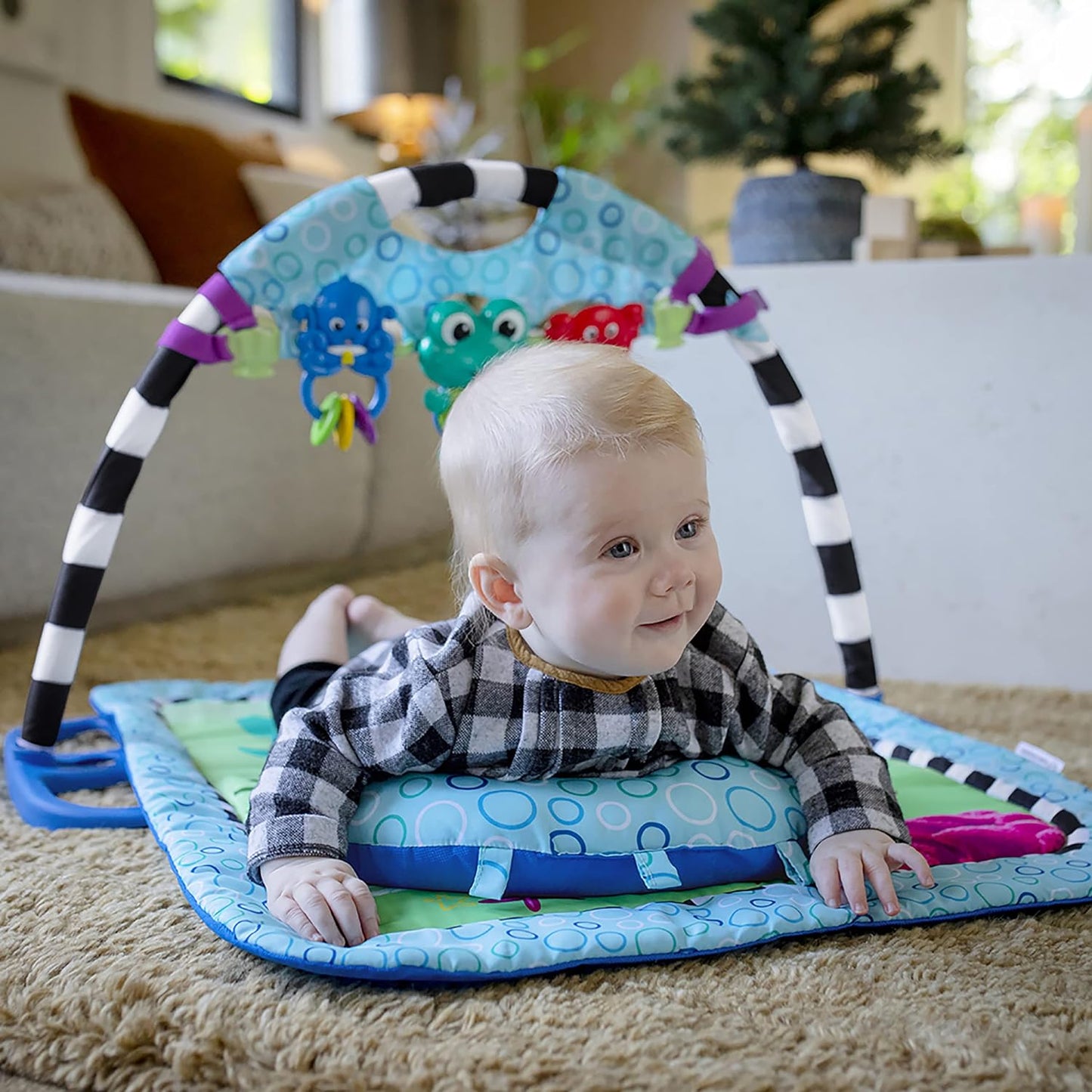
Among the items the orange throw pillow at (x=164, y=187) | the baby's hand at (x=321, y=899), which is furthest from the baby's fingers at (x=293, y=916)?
the orange throw pillow at (x=164, y=187)

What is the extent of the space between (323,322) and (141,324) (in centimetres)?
67

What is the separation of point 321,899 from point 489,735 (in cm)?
18

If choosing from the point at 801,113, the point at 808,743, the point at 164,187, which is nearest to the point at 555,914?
the point at 808,743

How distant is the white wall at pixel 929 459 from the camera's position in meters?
1.51

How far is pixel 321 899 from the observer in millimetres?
768

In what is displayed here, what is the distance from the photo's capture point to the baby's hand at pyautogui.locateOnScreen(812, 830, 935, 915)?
815 millimetres

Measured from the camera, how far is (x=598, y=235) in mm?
1188

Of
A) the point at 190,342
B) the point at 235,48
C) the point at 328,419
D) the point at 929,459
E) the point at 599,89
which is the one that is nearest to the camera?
the point at 190,342

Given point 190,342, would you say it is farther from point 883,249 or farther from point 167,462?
point 883,249

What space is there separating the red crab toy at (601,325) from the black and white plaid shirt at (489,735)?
42 centimetres

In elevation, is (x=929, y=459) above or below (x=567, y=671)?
above

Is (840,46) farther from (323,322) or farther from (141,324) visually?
(141,324)

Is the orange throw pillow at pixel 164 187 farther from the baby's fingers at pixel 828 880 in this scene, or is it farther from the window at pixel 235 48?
the baby's fingers at pixel 828 880

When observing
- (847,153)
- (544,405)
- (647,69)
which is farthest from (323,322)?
(647,69)
